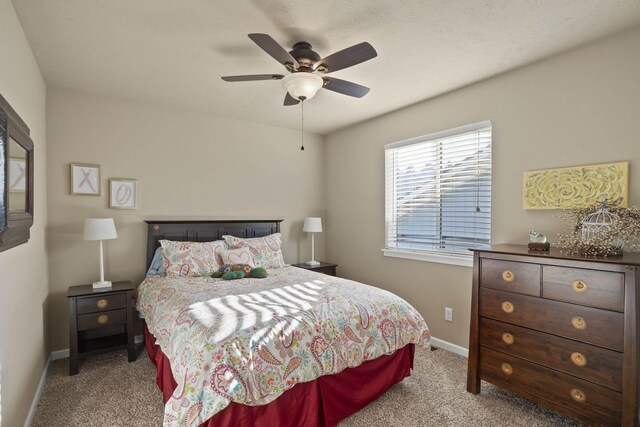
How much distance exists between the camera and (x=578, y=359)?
189cm

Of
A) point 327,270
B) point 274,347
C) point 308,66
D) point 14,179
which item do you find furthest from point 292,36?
point 327,270

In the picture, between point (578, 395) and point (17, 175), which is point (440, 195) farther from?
point (17, 175)

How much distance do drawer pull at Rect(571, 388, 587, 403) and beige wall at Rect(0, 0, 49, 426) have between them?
3.13 metres

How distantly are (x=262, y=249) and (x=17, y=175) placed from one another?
7.28 feet

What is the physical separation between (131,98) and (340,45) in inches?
94.7

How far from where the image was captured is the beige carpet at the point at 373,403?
2.09 m

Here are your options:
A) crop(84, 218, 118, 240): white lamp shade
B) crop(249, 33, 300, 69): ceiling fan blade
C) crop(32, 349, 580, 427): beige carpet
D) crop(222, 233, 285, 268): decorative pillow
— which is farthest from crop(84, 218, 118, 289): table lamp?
crop(249, 33, 300, 69): ceiling fan blade

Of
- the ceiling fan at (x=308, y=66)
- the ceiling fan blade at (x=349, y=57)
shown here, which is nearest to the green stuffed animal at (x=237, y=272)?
the ceiling fan at (x=308, y=66)

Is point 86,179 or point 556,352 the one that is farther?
point 86,179

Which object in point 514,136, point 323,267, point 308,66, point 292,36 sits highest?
point 292,36

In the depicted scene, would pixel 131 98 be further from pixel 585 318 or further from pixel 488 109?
pixel 585 318

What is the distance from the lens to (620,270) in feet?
5.71

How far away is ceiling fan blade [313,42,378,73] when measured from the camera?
1877 millimetres

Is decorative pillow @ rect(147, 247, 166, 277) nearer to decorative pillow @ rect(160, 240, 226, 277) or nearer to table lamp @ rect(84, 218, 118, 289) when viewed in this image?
decorative pillow @ rect(160, 240, 226, 277)
